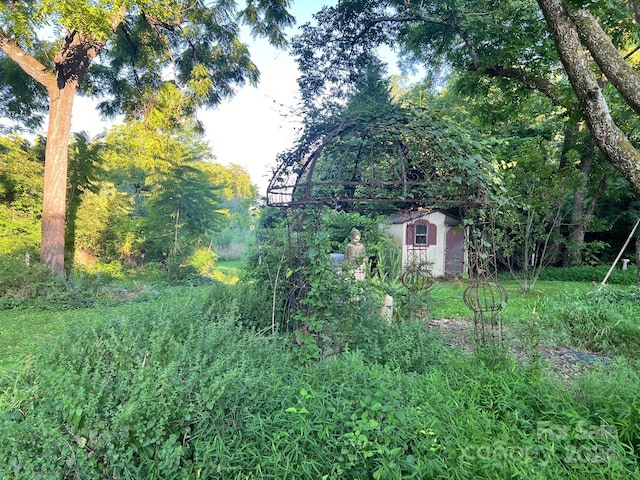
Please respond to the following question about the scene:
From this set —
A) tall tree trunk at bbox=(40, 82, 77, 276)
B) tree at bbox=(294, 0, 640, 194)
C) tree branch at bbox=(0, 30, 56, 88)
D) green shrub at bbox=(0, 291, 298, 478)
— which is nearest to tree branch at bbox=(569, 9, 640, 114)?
tree at bbox=(294, 0, 640, 194)

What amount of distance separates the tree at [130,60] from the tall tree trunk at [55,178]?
2cm

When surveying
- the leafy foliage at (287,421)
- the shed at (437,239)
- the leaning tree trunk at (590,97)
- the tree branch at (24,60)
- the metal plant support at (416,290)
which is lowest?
the leafy foliage at (287,421)

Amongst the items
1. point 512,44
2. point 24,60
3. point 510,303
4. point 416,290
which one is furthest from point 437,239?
point 24,60

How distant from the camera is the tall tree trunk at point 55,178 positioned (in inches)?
274

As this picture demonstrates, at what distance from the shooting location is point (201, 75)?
29.1ft

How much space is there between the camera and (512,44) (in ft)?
17.0

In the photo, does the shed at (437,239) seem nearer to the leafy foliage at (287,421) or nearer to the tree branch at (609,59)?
the tree branch at (609,59)

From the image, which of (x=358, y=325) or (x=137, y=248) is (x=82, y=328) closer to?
(x=358, y=325)

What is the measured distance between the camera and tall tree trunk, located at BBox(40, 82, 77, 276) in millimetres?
6949

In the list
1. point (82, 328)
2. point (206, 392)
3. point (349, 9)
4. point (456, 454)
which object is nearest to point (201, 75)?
point (349, 9)

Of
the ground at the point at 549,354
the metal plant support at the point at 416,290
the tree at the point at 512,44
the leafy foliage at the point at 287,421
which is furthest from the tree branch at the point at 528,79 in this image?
the leafy foliage at the point at 287,421

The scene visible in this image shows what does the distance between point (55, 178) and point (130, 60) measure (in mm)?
4174

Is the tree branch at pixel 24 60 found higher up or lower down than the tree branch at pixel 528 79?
higher up

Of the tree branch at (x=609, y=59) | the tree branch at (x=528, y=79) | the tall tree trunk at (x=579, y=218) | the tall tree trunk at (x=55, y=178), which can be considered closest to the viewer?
the tree branch at (x=609, y=59)
